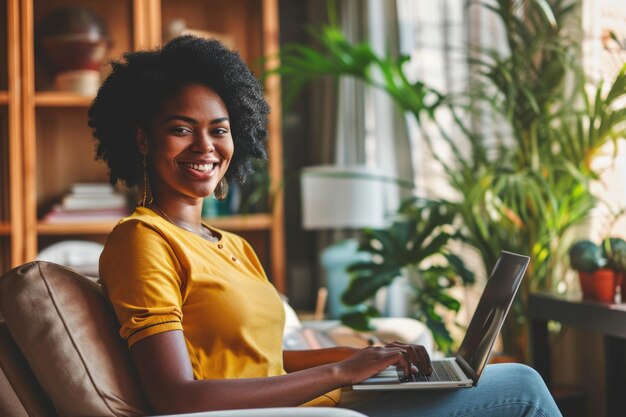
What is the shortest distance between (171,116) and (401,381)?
0.63 metres

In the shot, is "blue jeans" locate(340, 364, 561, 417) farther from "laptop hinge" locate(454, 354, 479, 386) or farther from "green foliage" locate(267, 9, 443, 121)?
"green foliage" locate(267, 9, 443, 121)

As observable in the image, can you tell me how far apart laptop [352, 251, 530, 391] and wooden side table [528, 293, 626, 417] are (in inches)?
30.2

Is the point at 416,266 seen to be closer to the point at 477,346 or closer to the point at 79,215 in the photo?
the point at 477,346

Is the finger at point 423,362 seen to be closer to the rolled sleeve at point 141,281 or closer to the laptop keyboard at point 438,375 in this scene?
the laptop keyboard at point 438,375

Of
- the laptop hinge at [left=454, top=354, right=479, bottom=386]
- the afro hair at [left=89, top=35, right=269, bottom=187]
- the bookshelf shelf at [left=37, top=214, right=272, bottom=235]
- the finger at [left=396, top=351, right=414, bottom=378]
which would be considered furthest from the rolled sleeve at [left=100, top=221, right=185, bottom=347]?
the bookshelf shelf at [left=37, top=214, right=272, bottom=235]

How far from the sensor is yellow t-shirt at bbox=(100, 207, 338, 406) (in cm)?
128

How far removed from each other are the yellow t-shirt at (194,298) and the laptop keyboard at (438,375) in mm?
175

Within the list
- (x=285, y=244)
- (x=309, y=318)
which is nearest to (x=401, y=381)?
(x=309, y=318)

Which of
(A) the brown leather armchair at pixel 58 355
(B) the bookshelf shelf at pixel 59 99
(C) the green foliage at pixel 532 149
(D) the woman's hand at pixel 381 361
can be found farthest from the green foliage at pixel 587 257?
(B) the bookshelf shelf at pixel 59 99

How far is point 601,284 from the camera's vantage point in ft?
7.66

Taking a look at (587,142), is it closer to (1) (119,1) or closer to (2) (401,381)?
(2) (401,381)

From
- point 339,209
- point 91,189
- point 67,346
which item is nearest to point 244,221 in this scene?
point 339,209

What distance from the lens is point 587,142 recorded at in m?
2.75

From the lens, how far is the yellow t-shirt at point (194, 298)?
1282 millimetres
